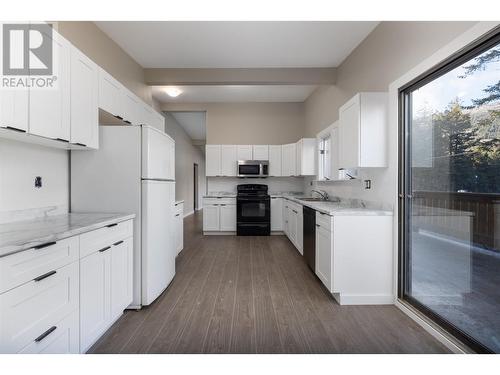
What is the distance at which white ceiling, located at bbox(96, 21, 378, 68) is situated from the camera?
2805 millimetres

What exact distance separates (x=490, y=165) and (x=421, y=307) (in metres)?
1.32

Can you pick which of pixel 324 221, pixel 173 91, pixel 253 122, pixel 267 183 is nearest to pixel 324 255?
pixel 324 221

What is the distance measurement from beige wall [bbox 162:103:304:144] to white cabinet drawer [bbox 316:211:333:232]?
3.56m

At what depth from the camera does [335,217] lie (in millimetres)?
2375

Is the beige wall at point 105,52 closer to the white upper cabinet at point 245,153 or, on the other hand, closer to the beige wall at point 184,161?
the white upper cabinet at point 245,153

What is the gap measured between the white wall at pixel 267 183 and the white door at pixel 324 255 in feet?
10.5

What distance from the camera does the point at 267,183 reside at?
19.6 ft

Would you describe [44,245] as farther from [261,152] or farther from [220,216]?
[261,152]

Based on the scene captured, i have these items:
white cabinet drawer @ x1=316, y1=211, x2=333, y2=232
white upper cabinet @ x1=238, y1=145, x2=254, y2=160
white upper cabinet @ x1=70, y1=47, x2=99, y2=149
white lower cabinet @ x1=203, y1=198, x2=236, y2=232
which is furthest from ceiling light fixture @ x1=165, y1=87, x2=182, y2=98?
white cabinet drawer @ x1=316, y1=211, x2=333, y2=232

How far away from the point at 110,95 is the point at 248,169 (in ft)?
11.2

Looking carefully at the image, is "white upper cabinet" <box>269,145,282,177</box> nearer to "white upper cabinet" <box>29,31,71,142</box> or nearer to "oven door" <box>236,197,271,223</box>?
"oven door" <box>236,197,271,223</box>

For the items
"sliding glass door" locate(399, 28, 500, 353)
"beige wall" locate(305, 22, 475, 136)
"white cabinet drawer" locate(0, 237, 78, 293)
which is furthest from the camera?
"beige wall" locate(305, 22, 475, 136)

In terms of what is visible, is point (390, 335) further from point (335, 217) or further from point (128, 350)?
point (128, 350)
